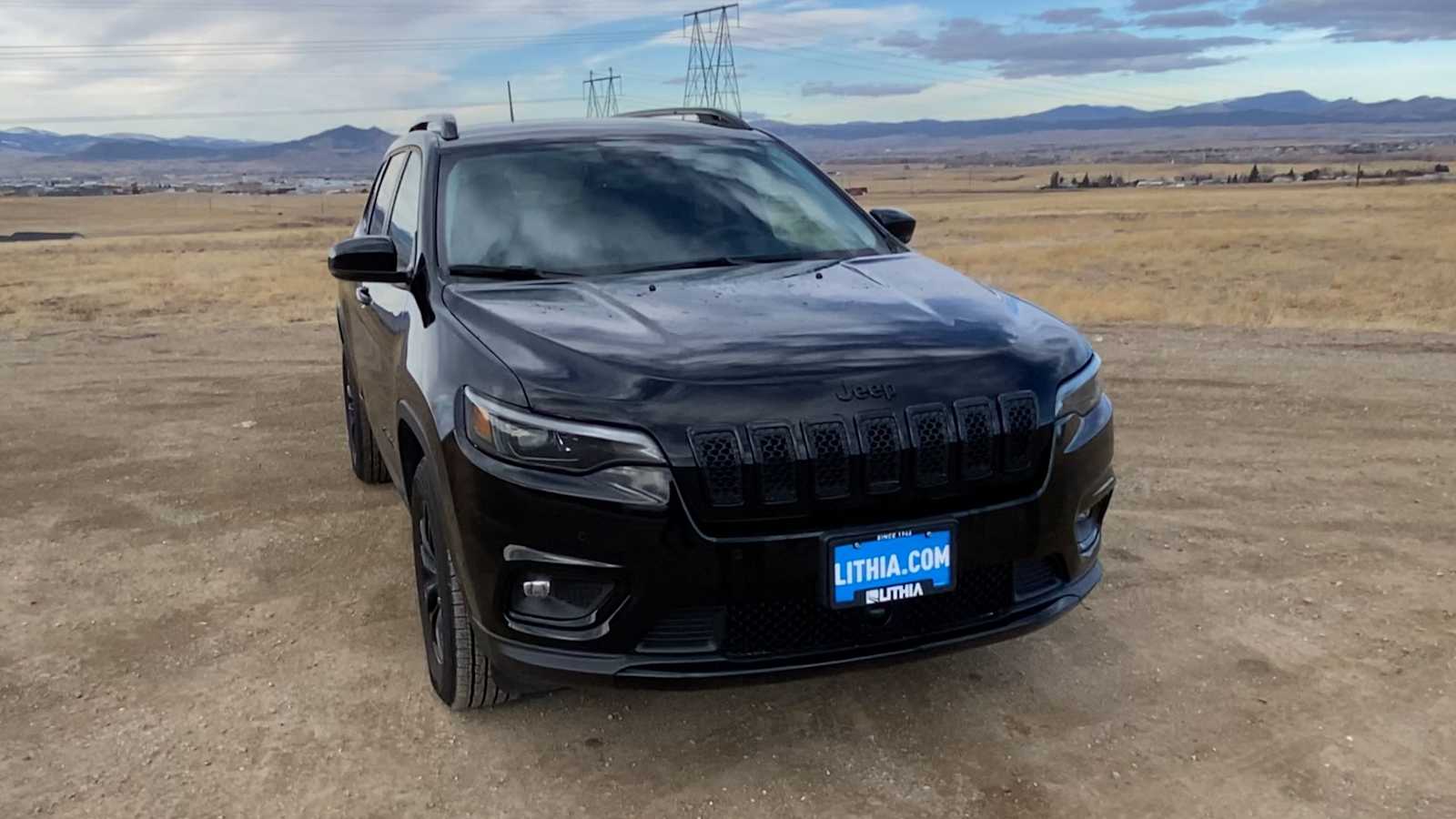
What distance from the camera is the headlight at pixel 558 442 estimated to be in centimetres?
278

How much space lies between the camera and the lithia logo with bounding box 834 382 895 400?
112 inches

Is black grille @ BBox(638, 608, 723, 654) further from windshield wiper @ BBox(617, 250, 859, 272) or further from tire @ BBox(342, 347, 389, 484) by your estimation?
tire @ BBox(342, 347, 389, 484)

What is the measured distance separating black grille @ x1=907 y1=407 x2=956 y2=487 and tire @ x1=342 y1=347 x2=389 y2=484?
3.51 metres

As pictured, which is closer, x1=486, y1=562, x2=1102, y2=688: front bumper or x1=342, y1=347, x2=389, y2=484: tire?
x1=486, y1=562, x2=1102, y2=688: front bumper

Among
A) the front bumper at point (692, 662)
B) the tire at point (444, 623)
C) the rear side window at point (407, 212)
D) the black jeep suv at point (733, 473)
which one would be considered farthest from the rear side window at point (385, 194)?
the front bumper at point (692, 662)

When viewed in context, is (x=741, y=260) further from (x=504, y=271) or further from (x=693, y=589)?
(x=693, y=589)

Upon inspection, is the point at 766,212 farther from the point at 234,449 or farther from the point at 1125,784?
the point at 234,449

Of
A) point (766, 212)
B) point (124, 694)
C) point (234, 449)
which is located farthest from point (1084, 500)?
point (234, 449)

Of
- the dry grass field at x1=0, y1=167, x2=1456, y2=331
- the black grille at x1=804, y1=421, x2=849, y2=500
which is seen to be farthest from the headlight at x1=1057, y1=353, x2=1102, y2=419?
the dry grass field at x1=0, y1=167, x2=1456, y2=331

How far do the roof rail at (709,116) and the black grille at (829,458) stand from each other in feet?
8.44

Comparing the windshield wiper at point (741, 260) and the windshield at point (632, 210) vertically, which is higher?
the windshield at point (632, 210)

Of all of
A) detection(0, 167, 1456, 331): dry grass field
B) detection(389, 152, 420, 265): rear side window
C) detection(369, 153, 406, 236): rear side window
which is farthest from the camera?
detection(0, 167, 1456, 331): dry grass field

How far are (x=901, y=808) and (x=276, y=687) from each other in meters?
2.08

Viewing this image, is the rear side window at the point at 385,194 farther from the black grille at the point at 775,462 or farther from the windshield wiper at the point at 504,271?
the black grille at the point at 775,462
